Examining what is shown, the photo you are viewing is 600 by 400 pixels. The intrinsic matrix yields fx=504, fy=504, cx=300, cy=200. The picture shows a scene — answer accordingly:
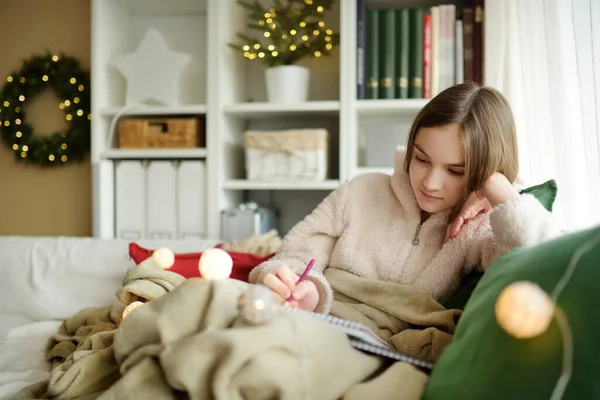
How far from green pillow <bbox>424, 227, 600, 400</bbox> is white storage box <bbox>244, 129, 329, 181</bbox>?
43.1 inches

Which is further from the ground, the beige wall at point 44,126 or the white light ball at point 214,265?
the beige wall at point 44,126

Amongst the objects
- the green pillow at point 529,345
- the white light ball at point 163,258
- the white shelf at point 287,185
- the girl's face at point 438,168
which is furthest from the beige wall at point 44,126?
the green pillow at point 529,345

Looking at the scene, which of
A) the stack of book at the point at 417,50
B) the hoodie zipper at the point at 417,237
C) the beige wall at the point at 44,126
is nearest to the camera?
the hoodie zipper at the point at 417,237

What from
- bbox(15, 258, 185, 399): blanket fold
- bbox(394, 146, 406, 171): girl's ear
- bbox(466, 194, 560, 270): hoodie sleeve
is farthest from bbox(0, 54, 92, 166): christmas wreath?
bbox(466, 194, 560, 270): hoodie sleeve

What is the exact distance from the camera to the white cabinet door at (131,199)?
5.83ft

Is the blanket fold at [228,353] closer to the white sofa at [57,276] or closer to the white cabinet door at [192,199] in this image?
the white sofa at [57,276]

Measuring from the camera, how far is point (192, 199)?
1.73m

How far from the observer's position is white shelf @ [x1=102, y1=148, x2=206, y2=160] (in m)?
1.72

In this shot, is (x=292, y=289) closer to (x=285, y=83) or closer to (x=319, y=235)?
(x=319, y=235)

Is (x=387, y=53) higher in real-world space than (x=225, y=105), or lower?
higher

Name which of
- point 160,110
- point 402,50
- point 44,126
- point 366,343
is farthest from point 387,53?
point 44,126

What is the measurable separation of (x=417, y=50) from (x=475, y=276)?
3.08 feet

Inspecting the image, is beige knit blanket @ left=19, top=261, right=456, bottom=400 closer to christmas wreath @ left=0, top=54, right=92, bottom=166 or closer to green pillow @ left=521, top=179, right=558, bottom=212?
green pillow @ left=521, top=179, right=558, bottom=212

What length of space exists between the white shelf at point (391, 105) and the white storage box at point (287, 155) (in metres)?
0.15
